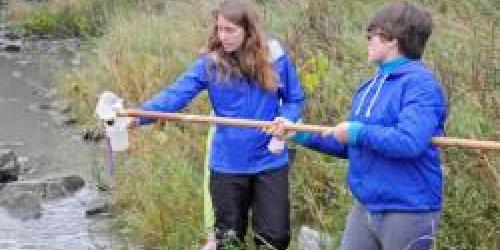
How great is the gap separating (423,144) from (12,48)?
14247 mm

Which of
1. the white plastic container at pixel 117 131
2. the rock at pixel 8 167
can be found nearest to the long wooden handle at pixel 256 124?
the white plastic container at pixel 117 131

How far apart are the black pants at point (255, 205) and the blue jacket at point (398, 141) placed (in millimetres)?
1045

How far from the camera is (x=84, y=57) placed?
13.4m

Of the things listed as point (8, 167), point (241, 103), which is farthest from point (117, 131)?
point (8, 167)

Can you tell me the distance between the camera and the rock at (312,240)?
4.68 meters

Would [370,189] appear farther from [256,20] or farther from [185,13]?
[185,13]

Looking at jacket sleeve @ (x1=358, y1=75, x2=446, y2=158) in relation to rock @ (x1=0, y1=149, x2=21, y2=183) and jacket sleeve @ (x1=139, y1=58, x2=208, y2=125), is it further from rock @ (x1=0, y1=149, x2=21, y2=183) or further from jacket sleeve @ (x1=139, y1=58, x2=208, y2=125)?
rock @ (x1=0, y1=149, x2=21, y2=183)

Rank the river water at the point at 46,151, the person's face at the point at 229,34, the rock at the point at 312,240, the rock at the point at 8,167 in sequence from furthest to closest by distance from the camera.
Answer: the rock at the point at 8,167 → the river water at the point at 46,151 → the rock at the point at 312,240 → the person's face at the point at 229,34

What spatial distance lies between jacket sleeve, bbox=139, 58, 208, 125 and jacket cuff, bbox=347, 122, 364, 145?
4.17 feet

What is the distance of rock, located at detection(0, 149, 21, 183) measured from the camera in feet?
27.4

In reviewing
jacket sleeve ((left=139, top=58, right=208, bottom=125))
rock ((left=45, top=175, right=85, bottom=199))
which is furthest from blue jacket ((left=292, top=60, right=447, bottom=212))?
rock ((left=45, top=175, right=85, bottom=199))

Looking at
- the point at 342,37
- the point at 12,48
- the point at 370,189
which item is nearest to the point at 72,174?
the point at 342,37

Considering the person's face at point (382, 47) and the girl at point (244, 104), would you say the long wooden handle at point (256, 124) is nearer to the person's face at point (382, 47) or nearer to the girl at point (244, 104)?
the girl at point (244, 104)

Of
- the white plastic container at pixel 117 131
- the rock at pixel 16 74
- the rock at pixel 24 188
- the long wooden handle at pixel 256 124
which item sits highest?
the long wooden handle at pixel 256 124
